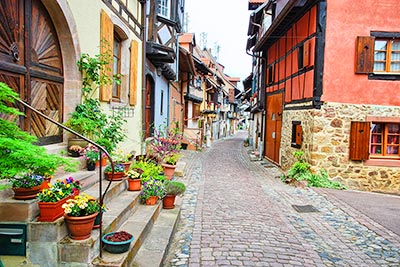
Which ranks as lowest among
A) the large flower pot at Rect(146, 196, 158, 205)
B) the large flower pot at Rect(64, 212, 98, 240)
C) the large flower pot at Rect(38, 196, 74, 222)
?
the large flower pot at Rect(146, 196, 158, 205)

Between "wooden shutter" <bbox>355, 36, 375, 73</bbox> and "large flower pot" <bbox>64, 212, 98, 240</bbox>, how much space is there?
908cm

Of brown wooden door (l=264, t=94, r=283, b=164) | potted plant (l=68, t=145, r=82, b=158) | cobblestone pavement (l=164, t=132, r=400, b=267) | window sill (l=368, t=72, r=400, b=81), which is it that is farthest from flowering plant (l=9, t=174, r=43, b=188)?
brown wooden door (l=264, t=94, r=283, b=164)

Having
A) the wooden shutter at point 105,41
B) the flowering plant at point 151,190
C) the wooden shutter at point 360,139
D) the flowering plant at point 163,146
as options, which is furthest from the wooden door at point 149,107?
the wooden shutter at point 360,139

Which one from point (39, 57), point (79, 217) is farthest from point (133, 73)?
point (79, 217)

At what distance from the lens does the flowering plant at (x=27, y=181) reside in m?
3.01

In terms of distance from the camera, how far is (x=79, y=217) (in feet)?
9.85

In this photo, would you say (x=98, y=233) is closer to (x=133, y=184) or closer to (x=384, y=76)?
(x=133, y=184)

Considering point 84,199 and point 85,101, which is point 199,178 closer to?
point 85,101

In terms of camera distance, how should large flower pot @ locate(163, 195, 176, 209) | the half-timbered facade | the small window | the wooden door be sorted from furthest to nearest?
the wooden door
the small window
the half-timbered facade
large flower pot @ locate(163, 195, 176, 209)

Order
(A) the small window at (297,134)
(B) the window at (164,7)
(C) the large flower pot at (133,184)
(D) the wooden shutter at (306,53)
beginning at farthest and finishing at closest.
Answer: (B) the window at (164,7), (A) the small window at (297,134), (D) the wooden shutter at (306,53), (C) the large flower pot at (133,184)

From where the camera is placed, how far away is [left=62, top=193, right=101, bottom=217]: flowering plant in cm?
302

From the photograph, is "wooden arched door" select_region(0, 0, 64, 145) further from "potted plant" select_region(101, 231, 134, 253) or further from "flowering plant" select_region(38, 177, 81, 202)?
"potted plant" select_region(101, 231, 134, 253)

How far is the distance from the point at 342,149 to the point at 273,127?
17.4 ft

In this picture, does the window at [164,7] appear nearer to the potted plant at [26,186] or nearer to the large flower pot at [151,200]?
the large flower pot at [151,200]
